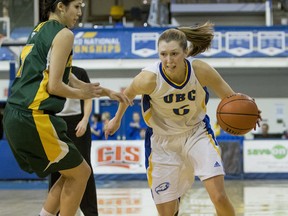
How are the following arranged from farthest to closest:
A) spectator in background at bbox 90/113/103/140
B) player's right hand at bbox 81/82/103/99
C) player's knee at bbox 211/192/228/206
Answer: spectator in background at bbox 90/113/103/140, player's knee at bbox 211/192/228/206, player's right hand at bbox 81/82/103/99

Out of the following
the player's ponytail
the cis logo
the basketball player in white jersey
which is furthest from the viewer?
the cis logo

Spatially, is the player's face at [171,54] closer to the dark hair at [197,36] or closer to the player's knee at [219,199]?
the dark hair at [197,36]

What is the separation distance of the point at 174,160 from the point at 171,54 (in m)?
0.86

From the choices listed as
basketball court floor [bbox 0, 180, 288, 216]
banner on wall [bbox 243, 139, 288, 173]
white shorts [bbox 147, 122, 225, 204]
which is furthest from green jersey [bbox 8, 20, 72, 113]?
banner on wall [bbox 243, 139, 288, 173]

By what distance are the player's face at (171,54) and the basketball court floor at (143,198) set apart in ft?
10.1

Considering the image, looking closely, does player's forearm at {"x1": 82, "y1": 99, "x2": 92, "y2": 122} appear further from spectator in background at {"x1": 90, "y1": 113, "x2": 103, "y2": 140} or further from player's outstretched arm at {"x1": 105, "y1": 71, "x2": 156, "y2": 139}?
spectator in background at {"x1": 90, "y1": 113, "x2": 103, "y2": 140}

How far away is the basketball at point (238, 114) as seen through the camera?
16.3ft

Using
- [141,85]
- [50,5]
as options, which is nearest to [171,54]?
[141,85]

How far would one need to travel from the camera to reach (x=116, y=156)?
14141 mm

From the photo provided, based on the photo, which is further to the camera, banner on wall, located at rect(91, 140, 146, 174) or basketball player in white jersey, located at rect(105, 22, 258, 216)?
banner on wall, located at rect(91, 140, 146, 174)

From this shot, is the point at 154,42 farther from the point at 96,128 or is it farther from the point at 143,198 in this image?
Result: the point at 143,198

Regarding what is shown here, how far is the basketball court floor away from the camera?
7.87 m

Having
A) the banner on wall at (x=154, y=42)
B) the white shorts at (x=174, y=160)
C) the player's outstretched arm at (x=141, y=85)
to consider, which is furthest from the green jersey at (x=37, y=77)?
the banner on wall at (x=154, y=42)

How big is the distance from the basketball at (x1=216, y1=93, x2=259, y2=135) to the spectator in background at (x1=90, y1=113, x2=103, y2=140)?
37.1 feet
